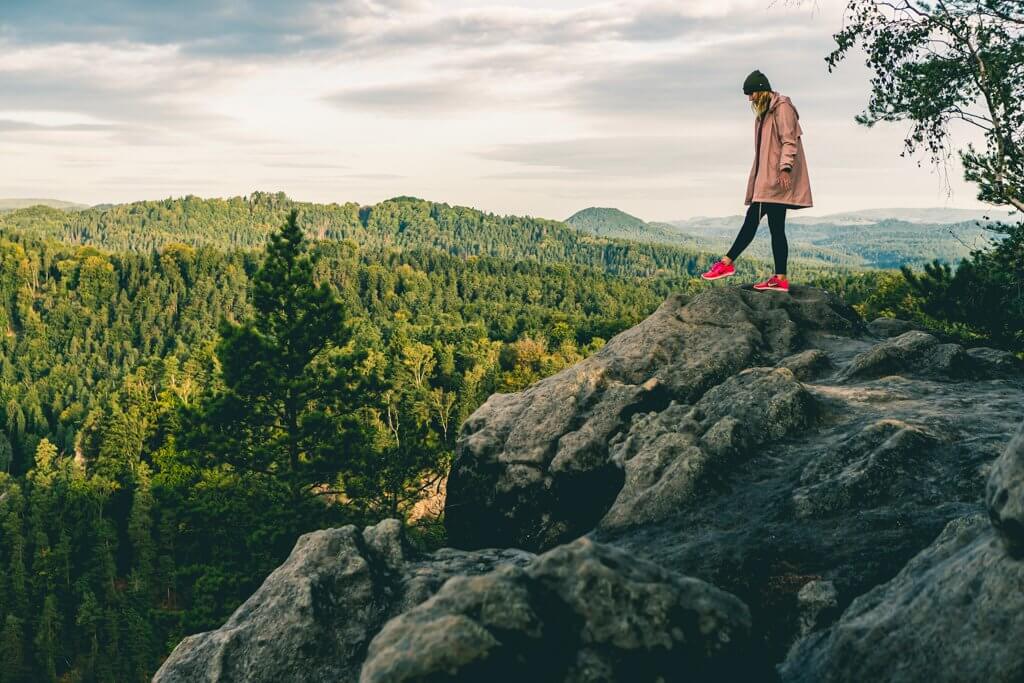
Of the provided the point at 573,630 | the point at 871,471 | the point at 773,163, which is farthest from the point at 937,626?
the point at 773,163

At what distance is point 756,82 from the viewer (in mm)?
12289

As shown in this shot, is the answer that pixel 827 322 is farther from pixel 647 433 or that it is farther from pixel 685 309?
pixel 647 433

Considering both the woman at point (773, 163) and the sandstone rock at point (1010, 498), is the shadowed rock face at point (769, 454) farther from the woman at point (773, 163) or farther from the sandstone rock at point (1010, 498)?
the woman at point (773, 163)

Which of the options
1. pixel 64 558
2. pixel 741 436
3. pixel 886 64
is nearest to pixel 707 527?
pixel 741 436

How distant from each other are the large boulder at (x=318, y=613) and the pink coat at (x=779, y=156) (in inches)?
321

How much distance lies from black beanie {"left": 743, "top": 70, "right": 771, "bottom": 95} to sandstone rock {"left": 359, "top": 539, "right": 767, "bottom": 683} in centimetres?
964

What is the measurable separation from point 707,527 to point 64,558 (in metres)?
83.4

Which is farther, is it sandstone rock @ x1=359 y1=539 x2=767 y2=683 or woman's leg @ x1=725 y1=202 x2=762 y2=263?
woman's leg @ x1=725 y1=202 x2=762 y2=263

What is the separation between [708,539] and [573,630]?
3312 millimetres

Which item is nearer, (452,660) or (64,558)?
(452,660)

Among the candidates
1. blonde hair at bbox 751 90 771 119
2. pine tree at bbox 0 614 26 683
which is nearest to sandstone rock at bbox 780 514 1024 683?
blonde hair at bbox 751 90 771 119

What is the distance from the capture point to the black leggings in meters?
12.9

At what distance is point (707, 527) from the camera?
835 centimetres

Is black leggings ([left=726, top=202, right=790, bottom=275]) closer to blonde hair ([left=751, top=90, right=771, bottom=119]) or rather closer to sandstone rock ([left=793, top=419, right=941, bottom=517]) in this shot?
blonde hair ([left=751, top=90, right=771, bottom=119])
